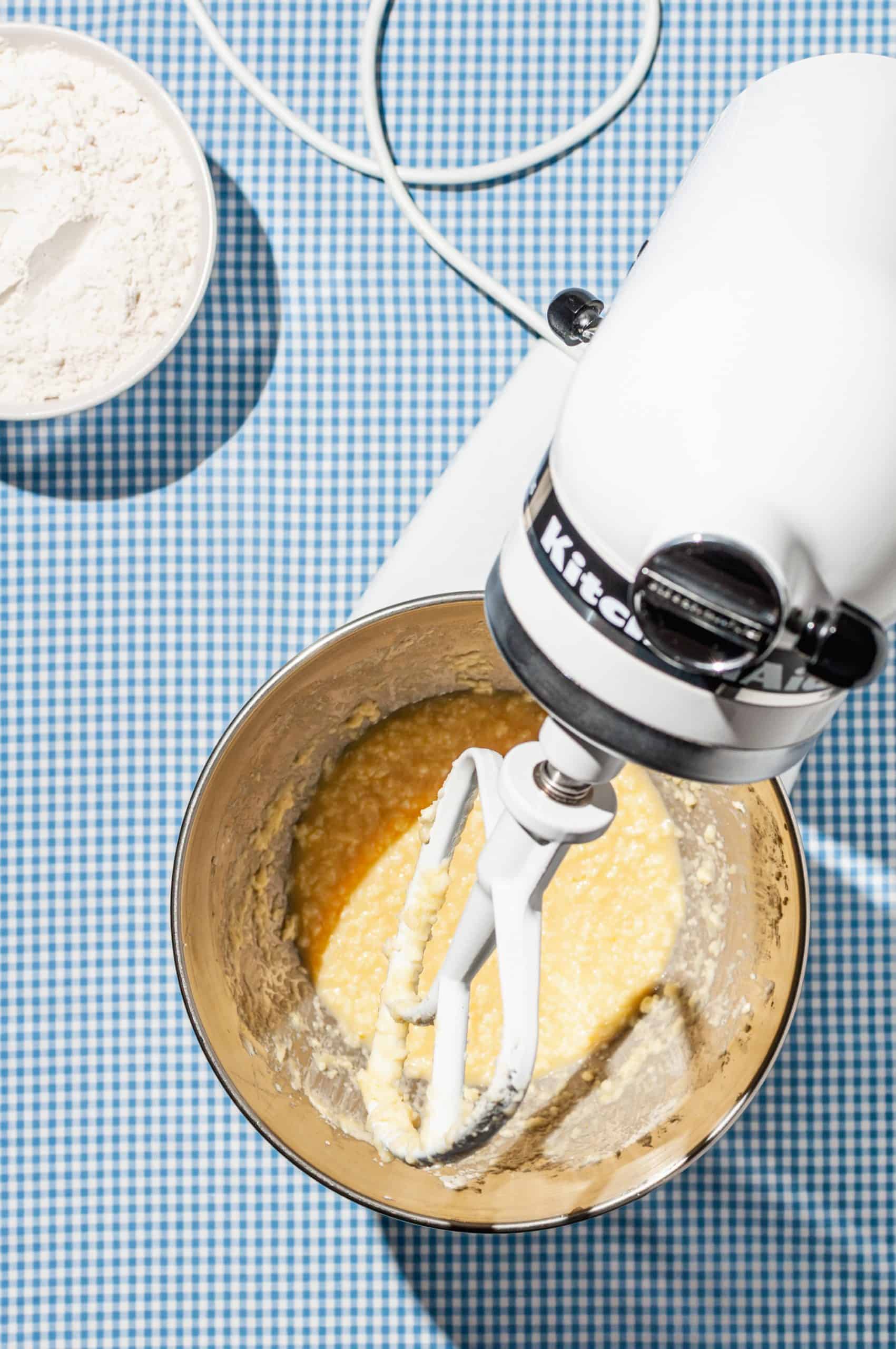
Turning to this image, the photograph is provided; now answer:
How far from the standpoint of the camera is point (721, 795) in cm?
76

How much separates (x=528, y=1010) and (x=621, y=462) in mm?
238

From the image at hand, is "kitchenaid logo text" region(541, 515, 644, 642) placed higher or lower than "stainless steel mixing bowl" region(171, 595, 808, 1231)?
higher

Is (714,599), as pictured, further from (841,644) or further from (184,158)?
(184,158)

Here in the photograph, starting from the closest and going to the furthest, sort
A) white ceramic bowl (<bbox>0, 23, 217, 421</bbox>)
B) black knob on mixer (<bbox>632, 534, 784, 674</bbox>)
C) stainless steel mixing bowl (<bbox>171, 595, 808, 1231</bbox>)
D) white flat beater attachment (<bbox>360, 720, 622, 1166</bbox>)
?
black knob on mixer (<bbox>632, 534, 784, 674</bbox>)
white flat beater attachment (<bbox>360, 720, 622, 1166</bbox>)
stainless steel mixing bowl (<bbox>171, 595, 808, 1231</bbox>)
white ceramic bowl (<bbox>0, 23, 217, 421</bbox>)

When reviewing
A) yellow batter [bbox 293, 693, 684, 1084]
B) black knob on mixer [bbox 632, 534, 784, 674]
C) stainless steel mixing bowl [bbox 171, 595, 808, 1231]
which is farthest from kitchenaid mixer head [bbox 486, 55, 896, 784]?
yellow batter [bbox 293, 693, 684, 1084]

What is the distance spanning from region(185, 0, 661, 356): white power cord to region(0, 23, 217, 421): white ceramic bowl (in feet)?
0.24

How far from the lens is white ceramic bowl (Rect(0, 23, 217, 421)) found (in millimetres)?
798

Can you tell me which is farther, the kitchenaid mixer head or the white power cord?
the white power cord

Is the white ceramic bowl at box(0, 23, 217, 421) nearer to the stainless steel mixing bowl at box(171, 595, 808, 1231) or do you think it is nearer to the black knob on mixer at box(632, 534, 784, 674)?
the stainless steel mixing bowl at box(171, 595, 808, 1231)

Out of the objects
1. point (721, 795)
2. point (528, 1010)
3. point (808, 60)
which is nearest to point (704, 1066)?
point (721, 795)

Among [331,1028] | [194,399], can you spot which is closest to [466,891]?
[331,1028]

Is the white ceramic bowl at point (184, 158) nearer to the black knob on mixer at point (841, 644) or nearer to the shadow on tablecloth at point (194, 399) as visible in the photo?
the shadow on tablecloth at point (194, 399)

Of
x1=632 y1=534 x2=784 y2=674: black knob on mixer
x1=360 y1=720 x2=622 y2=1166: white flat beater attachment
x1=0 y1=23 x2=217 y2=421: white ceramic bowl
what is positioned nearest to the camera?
x1=632 y1=534 x2=784 y2=674: black knob on mixer

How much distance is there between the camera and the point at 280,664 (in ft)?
2.81
